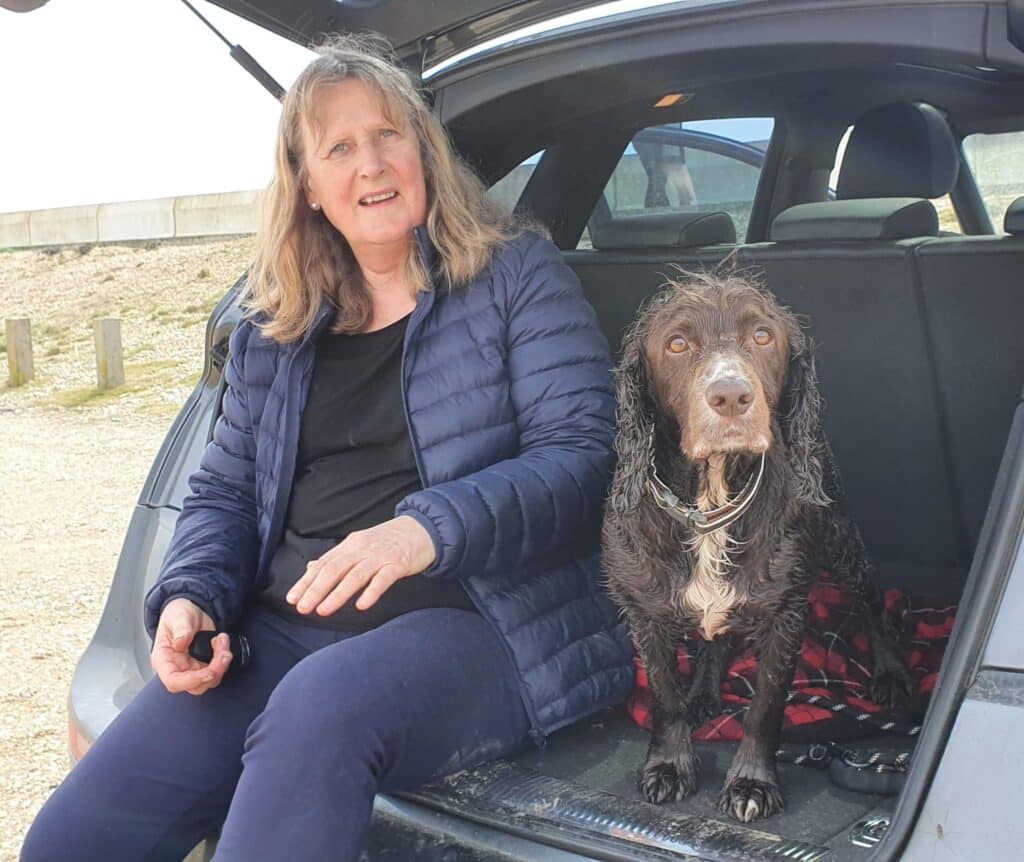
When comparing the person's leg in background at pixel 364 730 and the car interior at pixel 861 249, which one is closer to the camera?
the person's leg in background at pixel 364 730

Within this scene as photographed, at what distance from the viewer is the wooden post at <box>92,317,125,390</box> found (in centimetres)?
1170

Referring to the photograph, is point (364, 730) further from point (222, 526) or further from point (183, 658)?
point (222, 526)

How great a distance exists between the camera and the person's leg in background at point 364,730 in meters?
1.93

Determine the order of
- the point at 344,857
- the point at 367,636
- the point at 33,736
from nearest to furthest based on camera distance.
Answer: the point at 344,857
the point at 367,636
the point at 33,736

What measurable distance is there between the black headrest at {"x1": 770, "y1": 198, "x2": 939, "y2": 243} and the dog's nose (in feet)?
3.38

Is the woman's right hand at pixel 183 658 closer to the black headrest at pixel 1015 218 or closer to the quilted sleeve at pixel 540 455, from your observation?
the quilted sleeve at pixel 540 455

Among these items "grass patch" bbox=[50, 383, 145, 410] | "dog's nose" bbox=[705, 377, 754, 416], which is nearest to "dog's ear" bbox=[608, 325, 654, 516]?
"dog's nose" bbox=[705, 377, 754, 416]

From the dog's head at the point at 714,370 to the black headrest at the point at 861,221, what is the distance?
2.21 ft

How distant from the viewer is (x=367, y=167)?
264 centimetres

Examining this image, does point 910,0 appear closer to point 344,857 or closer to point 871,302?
point 871,302

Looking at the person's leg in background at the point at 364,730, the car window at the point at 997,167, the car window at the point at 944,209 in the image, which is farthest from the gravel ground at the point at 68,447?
the car window at the point at 997,167

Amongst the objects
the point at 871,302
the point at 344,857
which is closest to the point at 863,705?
the point at 871,302

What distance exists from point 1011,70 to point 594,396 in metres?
1.01

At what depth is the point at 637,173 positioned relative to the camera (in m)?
3.54
